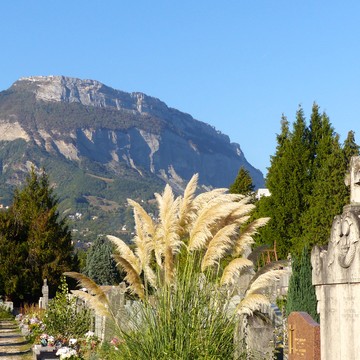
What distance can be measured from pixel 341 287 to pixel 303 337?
361cm

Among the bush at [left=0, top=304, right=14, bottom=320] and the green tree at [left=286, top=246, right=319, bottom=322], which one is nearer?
the green tree at [left=286, top=246, right=319, bottom=322]

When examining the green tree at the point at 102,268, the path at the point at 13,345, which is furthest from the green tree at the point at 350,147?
the green tree at the point at 102,268

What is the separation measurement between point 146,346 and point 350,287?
3091 millimetres

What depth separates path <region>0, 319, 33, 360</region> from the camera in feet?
68.9

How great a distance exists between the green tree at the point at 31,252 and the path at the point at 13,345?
1108 centimetres

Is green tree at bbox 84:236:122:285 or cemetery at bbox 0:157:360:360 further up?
green tree at bbox 84:236:122:285

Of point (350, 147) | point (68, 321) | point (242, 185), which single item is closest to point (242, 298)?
point (68, 321)

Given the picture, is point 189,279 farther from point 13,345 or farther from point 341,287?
point 13,345

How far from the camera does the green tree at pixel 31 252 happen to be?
43.9m

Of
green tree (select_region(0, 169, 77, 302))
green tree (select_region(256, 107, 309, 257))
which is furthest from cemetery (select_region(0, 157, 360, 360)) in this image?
green tree (select_region(0, 169, 77, 302))

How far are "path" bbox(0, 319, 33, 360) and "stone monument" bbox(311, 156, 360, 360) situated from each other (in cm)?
1186

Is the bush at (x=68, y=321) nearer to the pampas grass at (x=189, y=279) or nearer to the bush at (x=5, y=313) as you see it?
the pampas grass at (x=189, y=279)

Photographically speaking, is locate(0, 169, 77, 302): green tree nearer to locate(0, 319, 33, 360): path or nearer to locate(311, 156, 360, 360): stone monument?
locate(0, 319, 33, 360): path

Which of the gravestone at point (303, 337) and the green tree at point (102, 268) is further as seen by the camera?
the green tree at point (102, 268)
